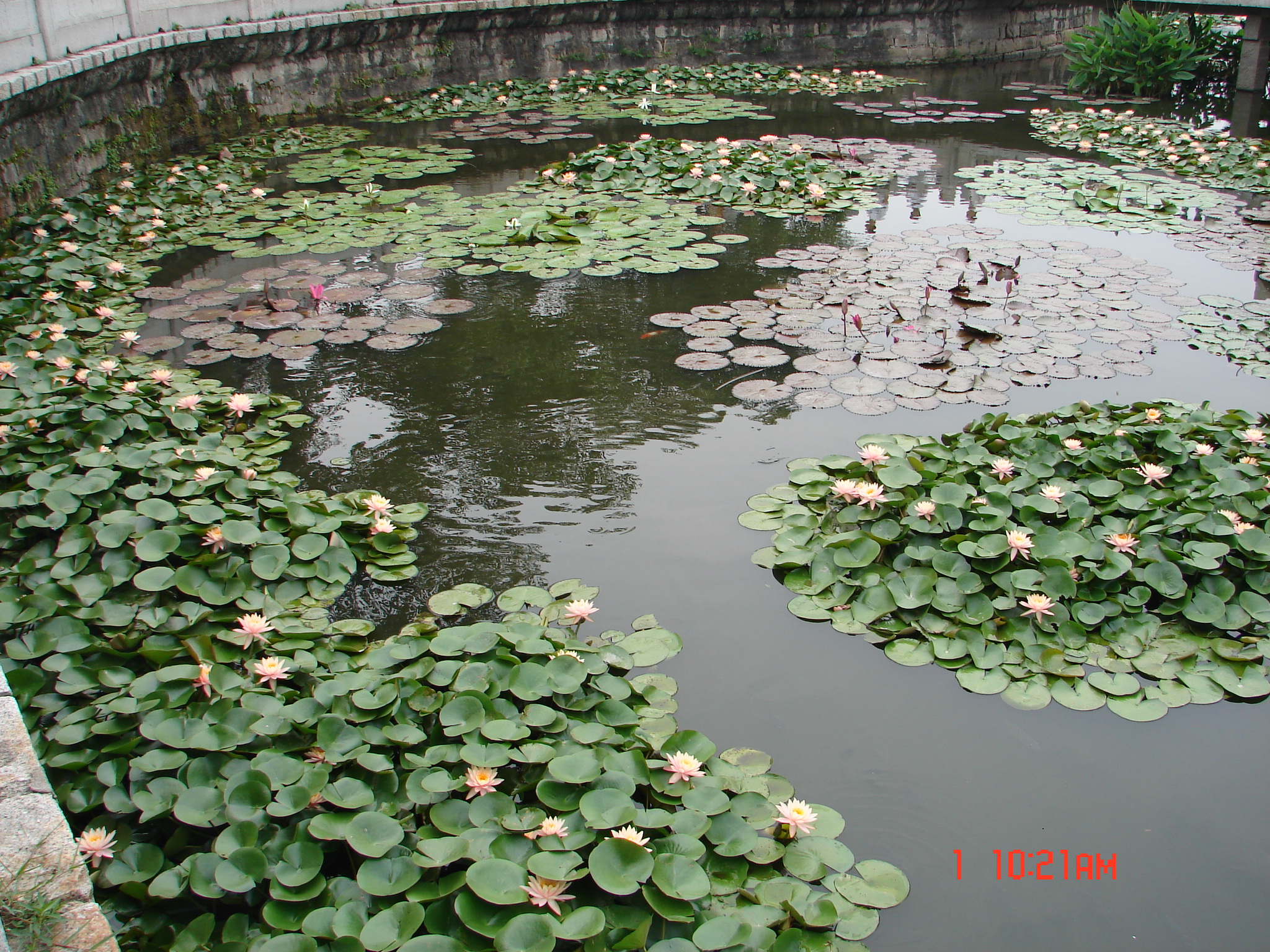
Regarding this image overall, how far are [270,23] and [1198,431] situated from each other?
28.4 ft

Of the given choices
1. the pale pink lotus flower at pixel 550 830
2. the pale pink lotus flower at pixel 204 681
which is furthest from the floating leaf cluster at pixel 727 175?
the pale pink lotus flower at pixel 550 830

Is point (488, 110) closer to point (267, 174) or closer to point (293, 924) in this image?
point (267, 174)

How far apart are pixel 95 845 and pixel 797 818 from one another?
132 cm

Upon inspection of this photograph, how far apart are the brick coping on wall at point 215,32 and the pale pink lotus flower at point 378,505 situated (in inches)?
157

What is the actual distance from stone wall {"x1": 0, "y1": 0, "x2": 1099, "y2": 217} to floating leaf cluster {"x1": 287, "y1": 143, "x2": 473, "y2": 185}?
1.28 meters

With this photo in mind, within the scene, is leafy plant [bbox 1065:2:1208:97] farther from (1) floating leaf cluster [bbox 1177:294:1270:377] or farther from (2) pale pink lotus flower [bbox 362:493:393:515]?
(2) pale pink lotus flower [bbox 362:493:393:515]

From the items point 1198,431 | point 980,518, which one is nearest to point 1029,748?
point 980,518

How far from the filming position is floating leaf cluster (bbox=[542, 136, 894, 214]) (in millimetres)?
6520

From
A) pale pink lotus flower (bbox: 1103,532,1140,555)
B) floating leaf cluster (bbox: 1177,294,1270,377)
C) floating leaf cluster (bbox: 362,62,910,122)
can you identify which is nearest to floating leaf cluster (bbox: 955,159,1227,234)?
floating leaf cluster (bbox: 1177,294,1270,377)

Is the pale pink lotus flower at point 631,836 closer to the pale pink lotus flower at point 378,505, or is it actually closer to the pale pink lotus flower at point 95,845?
the pale pink lotus flower at point 95,845

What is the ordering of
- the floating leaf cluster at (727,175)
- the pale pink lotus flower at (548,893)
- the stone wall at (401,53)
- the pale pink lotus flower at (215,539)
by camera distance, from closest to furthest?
the pale pink lotus flower at (548,893) → the pale pink lotus flower at (215,539) → the stone wall at (401,53) → the floating leaf cluster at (727,175)

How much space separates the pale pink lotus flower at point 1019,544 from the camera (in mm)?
2607

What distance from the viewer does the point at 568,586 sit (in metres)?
2.69

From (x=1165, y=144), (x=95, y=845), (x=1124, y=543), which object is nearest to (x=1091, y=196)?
(x=1165, y=144)
